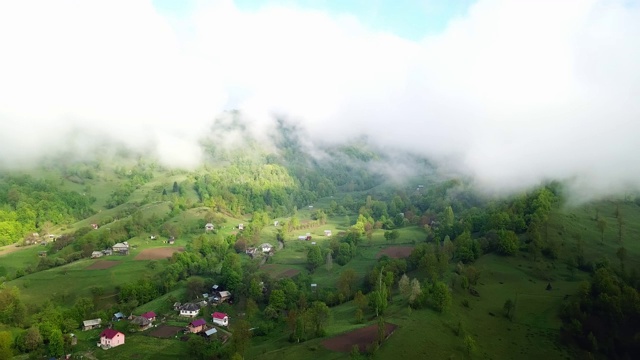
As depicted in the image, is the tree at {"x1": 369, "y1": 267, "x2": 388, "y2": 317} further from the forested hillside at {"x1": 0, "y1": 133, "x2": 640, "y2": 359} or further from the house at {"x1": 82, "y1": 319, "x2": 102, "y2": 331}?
the house at {"x1": 82, "y1": 319, "x2": 102, "y2": 331}

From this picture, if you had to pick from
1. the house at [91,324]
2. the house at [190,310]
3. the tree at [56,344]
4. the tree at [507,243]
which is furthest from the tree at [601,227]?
the tree at [56,344]

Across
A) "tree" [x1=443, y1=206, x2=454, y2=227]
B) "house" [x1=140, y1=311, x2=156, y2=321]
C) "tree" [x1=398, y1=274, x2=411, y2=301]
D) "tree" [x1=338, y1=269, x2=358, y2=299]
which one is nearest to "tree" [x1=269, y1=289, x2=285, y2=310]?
"tree" [x1=338, y1=269, x2=358, y2=299]

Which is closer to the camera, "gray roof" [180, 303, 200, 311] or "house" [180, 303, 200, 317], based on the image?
"house" [180, 303, 200, 317]

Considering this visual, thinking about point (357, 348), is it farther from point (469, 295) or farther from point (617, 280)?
point (617, 280)

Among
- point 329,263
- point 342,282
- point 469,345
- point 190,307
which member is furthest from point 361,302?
point 329,263

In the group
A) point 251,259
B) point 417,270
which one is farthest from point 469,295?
point 251,259

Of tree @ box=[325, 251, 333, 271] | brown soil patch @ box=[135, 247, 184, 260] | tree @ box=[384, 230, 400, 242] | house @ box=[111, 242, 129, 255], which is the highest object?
house @ box=[111, 242, 129, 255]

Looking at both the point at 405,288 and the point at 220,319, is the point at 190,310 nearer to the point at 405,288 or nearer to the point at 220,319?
the point at 220,319
